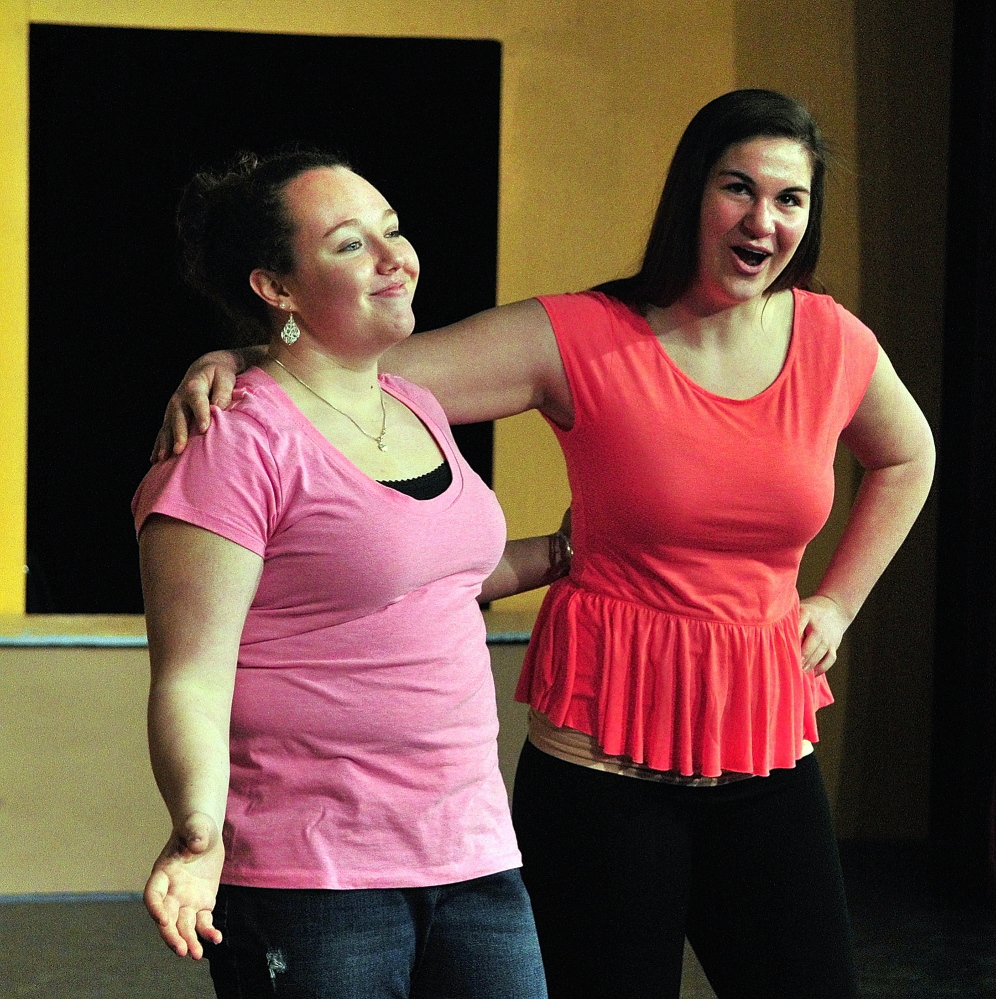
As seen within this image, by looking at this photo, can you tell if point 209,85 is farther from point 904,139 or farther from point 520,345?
point 520,345

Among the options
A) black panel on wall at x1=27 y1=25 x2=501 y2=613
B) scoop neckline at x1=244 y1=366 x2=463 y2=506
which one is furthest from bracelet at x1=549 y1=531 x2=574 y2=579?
black panel on wall at x1=27 y1=25 x2=501 y2=613

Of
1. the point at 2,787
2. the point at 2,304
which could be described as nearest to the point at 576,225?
the point at 2,304

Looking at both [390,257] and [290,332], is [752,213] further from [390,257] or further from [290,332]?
[290,332]

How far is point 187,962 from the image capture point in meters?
3.49

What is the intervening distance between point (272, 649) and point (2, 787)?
2.73 meters

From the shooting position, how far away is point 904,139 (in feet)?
14.1

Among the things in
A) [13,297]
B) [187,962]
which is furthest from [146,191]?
[187,962]

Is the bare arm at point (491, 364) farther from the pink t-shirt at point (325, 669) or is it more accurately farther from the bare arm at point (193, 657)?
the bare arm at point (193, 657)

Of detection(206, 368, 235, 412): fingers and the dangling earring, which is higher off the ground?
the dangling earring

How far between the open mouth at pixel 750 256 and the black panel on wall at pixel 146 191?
263 cm

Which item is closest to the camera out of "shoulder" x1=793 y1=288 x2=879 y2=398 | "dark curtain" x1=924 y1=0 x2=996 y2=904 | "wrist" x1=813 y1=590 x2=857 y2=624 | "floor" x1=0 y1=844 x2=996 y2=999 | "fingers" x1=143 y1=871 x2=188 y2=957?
"fingers" x1=143 y1=871 x2=188 y2=957

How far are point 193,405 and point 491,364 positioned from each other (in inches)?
19.8

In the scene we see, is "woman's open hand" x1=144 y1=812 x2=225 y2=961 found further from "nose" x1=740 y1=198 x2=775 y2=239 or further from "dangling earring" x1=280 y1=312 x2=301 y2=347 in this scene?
"nose" x1=740 y1=198 x2=775 y2=239

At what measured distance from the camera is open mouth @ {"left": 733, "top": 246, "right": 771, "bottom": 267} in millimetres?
1736
